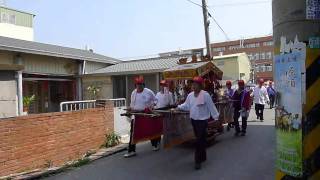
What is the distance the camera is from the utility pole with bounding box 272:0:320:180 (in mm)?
3080

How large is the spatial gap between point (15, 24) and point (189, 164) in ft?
104

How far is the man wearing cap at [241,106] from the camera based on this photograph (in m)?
12.7

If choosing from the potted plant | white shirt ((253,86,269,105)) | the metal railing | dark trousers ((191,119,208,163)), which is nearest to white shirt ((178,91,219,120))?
dark trousers ((191,119,208,163))

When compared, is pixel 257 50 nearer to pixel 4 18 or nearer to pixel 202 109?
pixel 4 18

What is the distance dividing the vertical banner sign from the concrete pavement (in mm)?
4466

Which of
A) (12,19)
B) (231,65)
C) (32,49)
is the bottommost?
(32,49)

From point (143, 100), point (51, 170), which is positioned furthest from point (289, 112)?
point (51, 170)

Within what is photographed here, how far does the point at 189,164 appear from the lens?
9.05m

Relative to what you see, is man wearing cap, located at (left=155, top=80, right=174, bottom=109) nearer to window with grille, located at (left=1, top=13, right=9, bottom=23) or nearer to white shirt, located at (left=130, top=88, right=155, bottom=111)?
white shirt, located at (left=130, top=88, right=155, bottom=111)

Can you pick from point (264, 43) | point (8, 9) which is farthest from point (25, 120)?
point (264, 43)

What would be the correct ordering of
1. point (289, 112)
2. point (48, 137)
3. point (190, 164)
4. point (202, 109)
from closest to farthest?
point (289, 112)
point (202, 109)
point (190, 164)
point (48, 137)

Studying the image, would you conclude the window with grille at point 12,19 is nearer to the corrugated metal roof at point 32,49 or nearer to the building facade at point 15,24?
the building facade at point 15,24

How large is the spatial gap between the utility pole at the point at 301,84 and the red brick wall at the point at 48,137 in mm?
7828

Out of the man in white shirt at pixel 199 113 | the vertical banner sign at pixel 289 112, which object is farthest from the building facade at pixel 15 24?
the vertical banner sign at pixel 289 112
